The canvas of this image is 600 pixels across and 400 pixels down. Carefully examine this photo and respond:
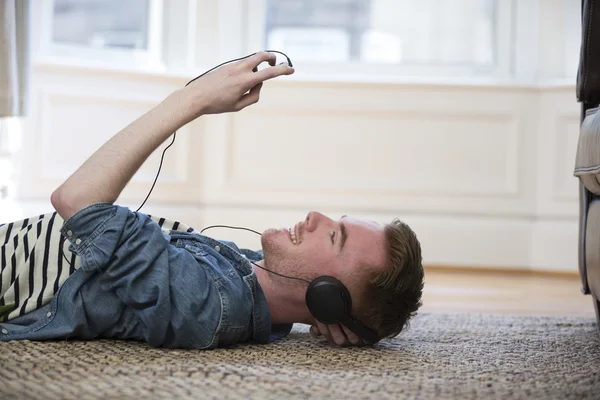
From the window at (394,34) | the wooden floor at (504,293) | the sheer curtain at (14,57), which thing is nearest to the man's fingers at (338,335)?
the wooden floor at (504,293)

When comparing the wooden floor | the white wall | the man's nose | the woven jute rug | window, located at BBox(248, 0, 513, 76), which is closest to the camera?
the woven jute rug

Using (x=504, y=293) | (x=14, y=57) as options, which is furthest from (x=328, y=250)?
(x=504, y=293)

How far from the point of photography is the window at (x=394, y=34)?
3.49 metres

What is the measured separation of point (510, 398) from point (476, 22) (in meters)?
2.79

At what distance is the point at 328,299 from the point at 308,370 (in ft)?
0.47

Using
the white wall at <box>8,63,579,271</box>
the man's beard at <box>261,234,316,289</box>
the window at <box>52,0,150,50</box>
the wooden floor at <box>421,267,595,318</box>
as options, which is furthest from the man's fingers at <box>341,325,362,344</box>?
the window at <box>52,0,150,50</box>

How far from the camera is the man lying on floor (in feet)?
3.92

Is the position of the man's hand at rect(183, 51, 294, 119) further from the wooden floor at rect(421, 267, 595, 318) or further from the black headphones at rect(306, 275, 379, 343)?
the wooden floor at rect(421, 267, 595, 318)

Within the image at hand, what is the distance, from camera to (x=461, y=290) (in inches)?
101

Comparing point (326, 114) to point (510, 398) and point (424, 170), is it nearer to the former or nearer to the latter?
point (424, 170)

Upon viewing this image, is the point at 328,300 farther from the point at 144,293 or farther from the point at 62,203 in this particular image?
the point at 62,203

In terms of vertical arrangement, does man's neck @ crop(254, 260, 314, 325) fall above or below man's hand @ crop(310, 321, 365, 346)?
above

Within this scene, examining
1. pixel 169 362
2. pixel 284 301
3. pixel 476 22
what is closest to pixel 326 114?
pixel 476 22

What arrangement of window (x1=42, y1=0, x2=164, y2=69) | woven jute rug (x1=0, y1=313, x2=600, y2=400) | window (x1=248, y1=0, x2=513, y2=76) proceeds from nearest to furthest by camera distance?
woven jute rug (x1=0, y1=313, x2=600, y2=400), window (x1=42, y1=0, x2=164, y2=69), window (x1=248, y1=0, x2=513, y2=76)
